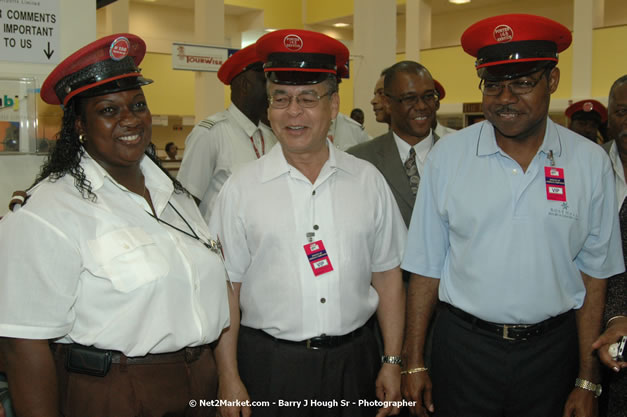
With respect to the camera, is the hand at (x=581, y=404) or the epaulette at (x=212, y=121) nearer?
the hand at (x=581, y=404)

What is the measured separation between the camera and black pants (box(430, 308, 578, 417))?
2.04 meters

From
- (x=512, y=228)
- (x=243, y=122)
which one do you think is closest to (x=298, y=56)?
(x=512, y=228)

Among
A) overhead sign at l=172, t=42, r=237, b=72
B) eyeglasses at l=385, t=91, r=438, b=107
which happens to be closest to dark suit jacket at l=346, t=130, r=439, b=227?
eyeglasses at l=385, t=91, r=438, b=107

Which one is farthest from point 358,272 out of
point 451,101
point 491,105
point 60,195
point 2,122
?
point 451,101

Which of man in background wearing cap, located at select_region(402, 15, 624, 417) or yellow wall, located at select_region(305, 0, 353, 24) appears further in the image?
yellow wall, located at select_region(305, 0, 353, 24)

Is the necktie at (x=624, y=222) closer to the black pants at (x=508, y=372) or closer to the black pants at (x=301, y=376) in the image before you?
the black pants at (x=508, y=372)

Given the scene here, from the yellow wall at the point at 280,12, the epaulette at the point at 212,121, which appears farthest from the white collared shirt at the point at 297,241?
the yellow wall at the point at 280,12

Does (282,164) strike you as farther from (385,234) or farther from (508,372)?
(508,372)

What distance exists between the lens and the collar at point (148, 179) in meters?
1.73

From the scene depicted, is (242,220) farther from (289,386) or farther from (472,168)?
(472,168)

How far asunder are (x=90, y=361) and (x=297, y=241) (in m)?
0.82

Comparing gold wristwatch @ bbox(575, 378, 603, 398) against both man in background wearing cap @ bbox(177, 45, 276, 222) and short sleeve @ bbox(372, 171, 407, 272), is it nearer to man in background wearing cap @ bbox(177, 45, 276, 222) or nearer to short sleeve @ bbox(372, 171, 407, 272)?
short sleeve @ bbox(372, 171, 407, 272)

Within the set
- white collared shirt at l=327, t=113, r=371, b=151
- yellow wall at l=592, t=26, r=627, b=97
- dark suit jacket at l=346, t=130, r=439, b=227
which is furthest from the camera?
yellow wall at l=592, t=26, r=627, b=97

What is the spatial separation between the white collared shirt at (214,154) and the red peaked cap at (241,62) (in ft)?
0.91
